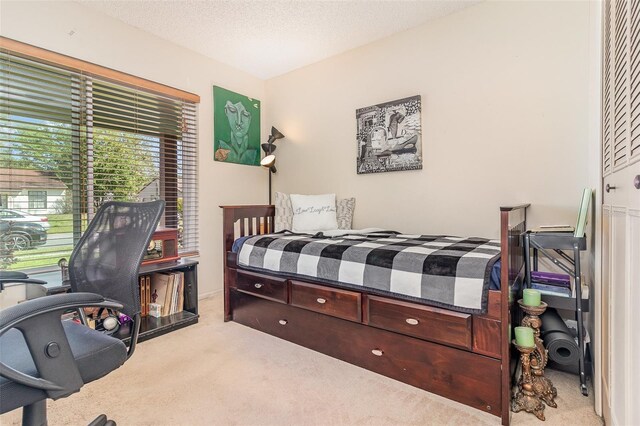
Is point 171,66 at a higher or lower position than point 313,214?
higher

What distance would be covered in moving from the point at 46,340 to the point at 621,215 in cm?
176

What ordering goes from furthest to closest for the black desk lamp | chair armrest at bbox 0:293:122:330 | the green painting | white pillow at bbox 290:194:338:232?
1. the black desk lamp
2. the green painting
3. white pillow at bbox 290:194:338:232
4. chair armrest at bbox 0:293:122:330

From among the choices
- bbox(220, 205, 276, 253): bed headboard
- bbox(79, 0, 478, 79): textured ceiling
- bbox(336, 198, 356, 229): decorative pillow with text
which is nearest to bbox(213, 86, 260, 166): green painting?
bbox(79, 0, 478, 79): textured ceiling

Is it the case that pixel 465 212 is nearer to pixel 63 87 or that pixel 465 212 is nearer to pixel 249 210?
pixel 249 210

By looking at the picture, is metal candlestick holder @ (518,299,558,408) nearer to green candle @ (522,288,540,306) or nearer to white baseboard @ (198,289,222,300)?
green candle @ (522,288,540,306)

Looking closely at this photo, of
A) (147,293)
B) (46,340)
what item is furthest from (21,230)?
(46,340)

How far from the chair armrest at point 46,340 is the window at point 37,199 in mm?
1755

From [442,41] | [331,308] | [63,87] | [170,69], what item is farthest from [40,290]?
[442,41]

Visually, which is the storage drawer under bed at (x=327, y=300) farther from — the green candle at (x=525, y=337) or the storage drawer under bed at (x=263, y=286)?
the green candle at (x=525, y=337)

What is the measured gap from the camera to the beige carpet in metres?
1.41

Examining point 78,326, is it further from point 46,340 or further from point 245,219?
point 245,219

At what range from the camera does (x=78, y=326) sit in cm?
121

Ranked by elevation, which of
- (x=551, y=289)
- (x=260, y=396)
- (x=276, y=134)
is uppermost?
(x=276, y=134)

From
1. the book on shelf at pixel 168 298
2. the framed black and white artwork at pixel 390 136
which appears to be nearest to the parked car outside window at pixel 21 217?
the book on shelf at pixel 168 298
